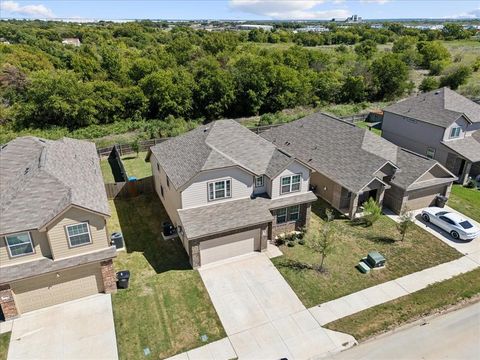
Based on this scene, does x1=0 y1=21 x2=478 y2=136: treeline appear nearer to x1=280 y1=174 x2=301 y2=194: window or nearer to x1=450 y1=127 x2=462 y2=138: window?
x1=280 y1=174 x2=301 y2=194: window

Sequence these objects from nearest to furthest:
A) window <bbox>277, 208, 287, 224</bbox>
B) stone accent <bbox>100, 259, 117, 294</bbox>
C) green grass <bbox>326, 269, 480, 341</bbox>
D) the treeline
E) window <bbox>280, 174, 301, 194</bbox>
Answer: green grass <bbox>326, 269, 480, 341</bbox> < stone accent <bbox>100, 259, 117, 294</bbox> < window <bbox>280, 174, 301, 194</bbox> < window <bbox>277, 208, 287, 224</bbox> < the treeline

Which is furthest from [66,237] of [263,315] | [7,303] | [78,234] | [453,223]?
[453,223]

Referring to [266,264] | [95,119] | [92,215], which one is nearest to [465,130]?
[266,264]

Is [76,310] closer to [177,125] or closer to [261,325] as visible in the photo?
[261,325]

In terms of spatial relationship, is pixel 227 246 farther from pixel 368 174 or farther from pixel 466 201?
pixel 466 201

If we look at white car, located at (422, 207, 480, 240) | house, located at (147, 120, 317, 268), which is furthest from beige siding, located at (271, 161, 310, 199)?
white car, located at (422, 207, 480, 240)

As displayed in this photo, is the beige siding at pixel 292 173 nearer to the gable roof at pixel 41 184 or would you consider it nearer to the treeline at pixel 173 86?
the gable roof at pixel 41 184
